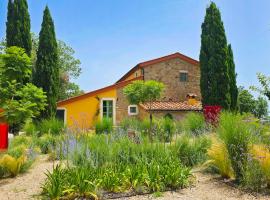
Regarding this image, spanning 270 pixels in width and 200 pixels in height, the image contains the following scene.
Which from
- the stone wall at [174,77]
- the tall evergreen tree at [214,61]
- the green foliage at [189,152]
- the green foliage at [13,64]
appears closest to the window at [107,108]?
the stone wall at [174,77]

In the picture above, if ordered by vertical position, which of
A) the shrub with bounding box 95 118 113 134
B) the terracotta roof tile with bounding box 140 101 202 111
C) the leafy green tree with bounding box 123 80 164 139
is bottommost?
the shrub with bounding box 95 118 113 134

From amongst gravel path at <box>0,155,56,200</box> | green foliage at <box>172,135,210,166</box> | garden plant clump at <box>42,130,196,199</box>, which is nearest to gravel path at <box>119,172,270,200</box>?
garden plant clump at <box>42,130,196,199</box>

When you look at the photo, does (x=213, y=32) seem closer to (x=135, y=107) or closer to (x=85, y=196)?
(x=135, y=107)

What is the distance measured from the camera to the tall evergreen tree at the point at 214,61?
20797 mm

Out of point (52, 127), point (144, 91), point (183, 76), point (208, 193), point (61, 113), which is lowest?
point (208, 193)

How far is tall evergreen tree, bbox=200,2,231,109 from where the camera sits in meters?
20.8

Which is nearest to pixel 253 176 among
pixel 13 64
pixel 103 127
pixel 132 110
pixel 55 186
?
pixel 55 186

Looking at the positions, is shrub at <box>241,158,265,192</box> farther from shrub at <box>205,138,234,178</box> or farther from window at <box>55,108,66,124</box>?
window at <box>55,108,66,124</box>

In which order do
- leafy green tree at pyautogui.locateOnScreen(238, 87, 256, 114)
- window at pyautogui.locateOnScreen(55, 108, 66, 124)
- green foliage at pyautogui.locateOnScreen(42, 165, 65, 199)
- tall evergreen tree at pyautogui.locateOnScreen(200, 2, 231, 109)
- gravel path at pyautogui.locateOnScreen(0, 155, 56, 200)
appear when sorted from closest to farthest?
green foliage at pyautogui.locateOnScreen(42, 165, 65, 199) → gravel path at pyautogui.locateOnScreen(0, 155, 56, 200) → tall evergreen tree at pyautogui.locateOnScreen(200, 2, 231, 109) → window at pyautogui.locateOnScreen(55, 108, 66, 124) → leafy green tree at pyautogui.locateOnScreen(238, 87, 256, 114)

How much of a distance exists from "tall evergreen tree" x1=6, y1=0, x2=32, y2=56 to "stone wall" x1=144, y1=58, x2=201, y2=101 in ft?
30.9

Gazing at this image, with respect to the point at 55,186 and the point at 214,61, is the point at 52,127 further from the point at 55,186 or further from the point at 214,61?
the point at 214,61

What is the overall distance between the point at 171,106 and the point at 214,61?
4.47 m

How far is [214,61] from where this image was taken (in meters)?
21.1

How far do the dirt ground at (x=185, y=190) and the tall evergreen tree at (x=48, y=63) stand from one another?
1213cm
